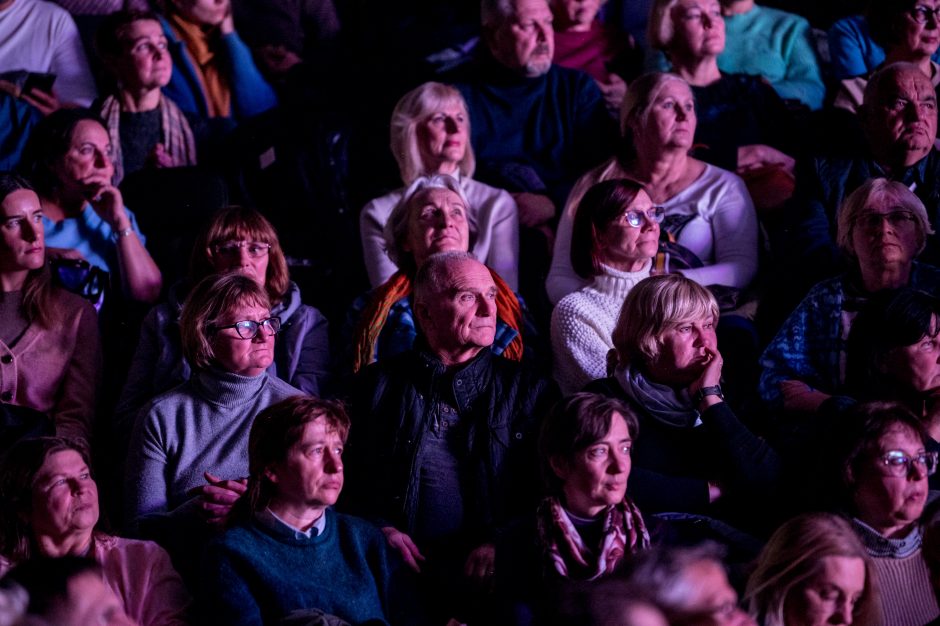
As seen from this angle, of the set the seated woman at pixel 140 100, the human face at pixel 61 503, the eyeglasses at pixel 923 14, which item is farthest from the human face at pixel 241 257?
the eyeglasses at pixel 923 14

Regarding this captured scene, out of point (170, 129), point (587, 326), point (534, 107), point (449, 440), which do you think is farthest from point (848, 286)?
point (170, 129)

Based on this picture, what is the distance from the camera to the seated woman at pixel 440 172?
157 inches

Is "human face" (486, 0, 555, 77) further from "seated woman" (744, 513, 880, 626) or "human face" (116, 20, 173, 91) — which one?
"seated woman" (744, 513, 880, 626)

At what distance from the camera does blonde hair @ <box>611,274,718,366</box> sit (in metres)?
3.11

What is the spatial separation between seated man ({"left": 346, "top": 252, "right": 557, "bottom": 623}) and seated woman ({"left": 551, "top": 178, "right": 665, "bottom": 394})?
34cm

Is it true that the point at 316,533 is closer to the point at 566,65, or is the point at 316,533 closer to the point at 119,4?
the point at 566,65

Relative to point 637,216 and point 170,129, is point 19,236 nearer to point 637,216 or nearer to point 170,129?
point 170,129

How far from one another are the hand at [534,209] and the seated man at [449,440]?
978 millimetres

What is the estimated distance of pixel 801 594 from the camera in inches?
97.4

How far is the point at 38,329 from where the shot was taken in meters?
3.53

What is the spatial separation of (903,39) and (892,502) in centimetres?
208

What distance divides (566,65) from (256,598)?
2757mm

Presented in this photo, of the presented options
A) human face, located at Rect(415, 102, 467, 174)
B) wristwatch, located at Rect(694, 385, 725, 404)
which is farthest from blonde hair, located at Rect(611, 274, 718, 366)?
human face, located at Rect(415, 102, 467, 174)

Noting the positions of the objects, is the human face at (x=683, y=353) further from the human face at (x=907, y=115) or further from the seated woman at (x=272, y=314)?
the human face at (x=907, y=115)
